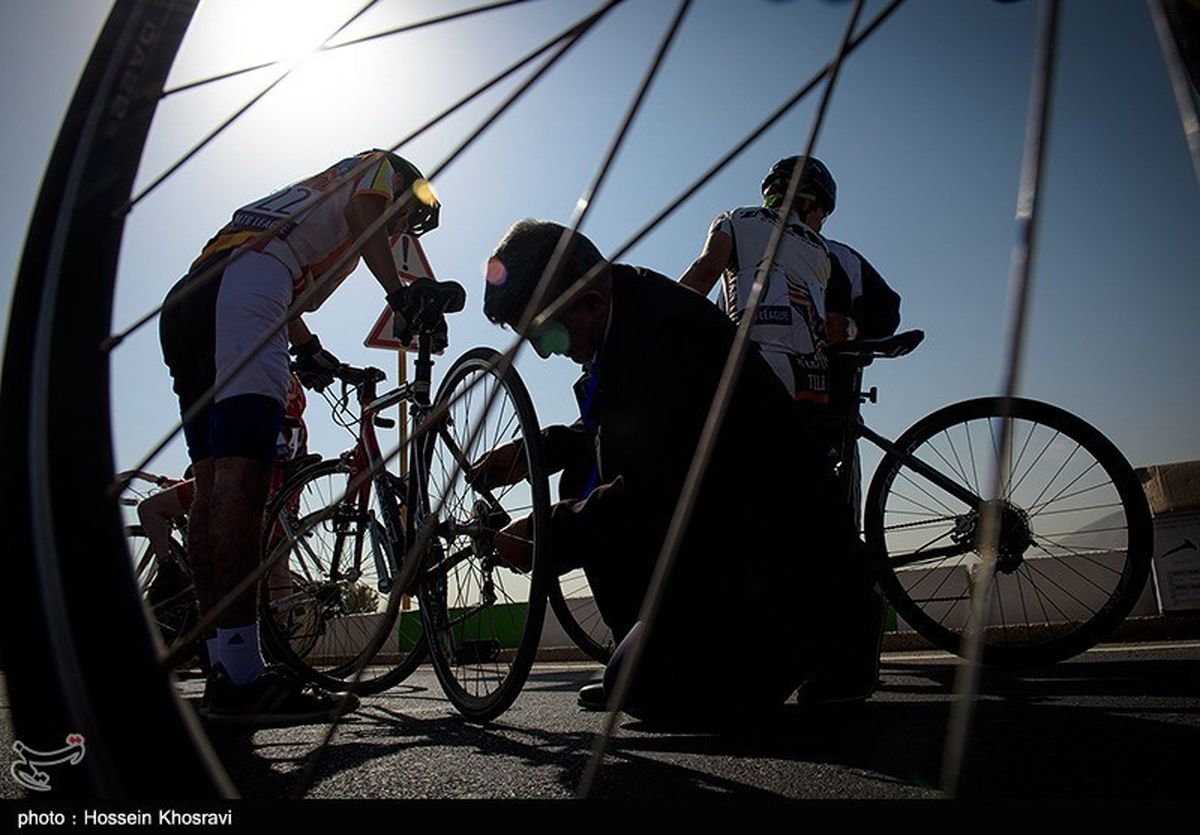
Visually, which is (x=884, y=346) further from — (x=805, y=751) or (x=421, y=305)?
(x=805, y=751)

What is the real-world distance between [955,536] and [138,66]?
2.26 metres

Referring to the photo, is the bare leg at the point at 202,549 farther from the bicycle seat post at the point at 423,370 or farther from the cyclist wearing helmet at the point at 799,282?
the cyclist wearing helmet at the point at 799,282

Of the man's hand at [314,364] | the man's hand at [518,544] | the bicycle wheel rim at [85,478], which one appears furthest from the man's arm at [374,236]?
the bicycle wheel rim at [85,478]

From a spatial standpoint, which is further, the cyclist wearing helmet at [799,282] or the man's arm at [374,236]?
the cyclist wearing helmet at [799,282]

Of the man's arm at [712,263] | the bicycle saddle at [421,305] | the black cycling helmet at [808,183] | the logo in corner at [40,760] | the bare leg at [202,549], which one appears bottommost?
the logo in corner at [40,760]

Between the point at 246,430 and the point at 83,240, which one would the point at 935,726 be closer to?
the point at 83,240

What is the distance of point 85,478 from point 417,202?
1932 mm

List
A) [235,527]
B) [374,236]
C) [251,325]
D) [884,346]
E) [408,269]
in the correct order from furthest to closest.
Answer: [408,269] → [884,346] → [374,236] → [251,325] → [235,527]

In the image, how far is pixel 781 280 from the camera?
278 centimetres

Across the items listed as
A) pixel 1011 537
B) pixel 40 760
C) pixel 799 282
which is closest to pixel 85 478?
pixel 40 760

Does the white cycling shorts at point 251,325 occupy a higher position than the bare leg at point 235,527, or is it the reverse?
the white cycling shorts at point 251,325

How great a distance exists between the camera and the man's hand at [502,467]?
2.09m

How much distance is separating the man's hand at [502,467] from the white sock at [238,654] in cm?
62

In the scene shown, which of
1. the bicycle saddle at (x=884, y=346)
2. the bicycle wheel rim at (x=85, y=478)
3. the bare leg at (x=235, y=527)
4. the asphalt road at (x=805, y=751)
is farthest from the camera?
the bicycle saddle at (x=884, y=346)
